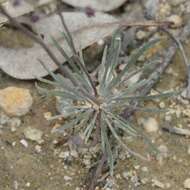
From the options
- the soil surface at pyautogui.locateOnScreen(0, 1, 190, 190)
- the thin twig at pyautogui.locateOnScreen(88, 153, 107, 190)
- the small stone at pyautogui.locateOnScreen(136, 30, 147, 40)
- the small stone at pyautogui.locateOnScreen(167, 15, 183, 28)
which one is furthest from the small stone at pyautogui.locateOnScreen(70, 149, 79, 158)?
the small stone at pyautogui.locateOnScreen(167, 15, 183, 28)

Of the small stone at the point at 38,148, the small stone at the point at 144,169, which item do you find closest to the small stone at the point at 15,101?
the small stone at the point at 38,148

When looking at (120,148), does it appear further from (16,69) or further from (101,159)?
(16,69)

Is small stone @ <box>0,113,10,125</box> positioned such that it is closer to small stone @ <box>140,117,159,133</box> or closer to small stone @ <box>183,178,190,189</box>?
small stone @ <box>140,117,159,133</box>

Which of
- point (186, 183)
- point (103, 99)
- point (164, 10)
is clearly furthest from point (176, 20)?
point (186, 183)

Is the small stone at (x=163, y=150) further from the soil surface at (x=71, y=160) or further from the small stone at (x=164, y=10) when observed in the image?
the small stone at (x=164, y=10)

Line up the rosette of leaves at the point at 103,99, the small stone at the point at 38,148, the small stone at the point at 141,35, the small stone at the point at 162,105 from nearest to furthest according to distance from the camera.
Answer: the rosette of leaves at the point at 103,99, the small stone at the point at 38,148, the small stone at the point at 162,105, the small stone at the point at 141,35

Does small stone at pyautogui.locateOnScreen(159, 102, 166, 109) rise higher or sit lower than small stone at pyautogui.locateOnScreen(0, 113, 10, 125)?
lower
